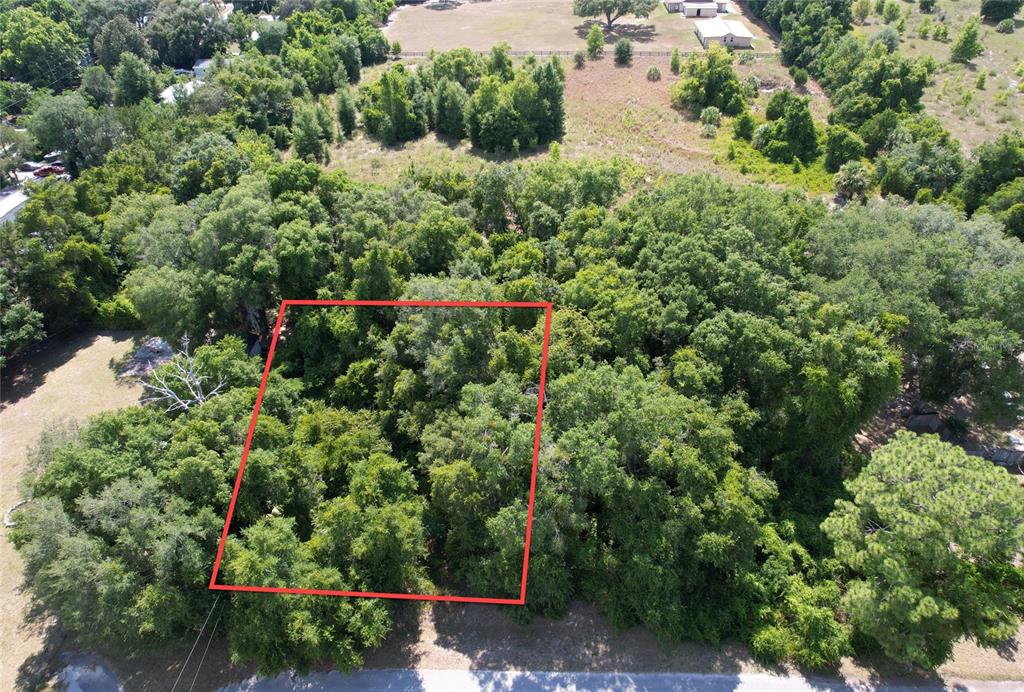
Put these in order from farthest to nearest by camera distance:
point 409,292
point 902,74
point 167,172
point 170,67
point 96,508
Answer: point 170,67 < point 902,74 < point 167,172 < point 409,292 < point 96,508

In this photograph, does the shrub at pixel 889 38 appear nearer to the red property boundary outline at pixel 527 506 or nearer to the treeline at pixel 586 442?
the treeline at pixel 586 442

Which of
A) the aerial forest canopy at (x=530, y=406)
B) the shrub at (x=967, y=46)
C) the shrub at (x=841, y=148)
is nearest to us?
the aerial forest canopy at (x=530, y=406)

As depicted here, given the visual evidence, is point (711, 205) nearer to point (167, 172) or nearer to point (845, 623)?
point (845, 623)

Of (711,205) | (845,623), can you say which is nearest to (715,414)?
(845,623)

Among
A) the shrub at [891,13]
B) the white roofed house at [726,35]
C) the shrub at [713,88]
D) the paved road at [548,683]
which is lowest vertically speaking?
the paved road at [548,683]

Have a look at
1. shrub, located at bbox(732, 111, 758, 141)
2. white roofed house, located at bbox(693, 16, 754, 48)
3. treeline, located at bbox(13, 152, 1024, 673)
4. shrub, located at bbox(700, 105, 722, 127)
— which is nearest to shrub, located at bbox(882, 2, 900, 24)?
white roofed house, located at bbox(693, 16, 754, 48)

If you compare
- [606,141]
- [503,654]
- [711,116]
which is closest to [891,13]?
[711,116]

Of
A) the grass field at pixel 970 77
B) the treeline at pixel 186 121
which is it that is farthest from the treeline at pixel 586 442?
the grass field at pixel 970 77
